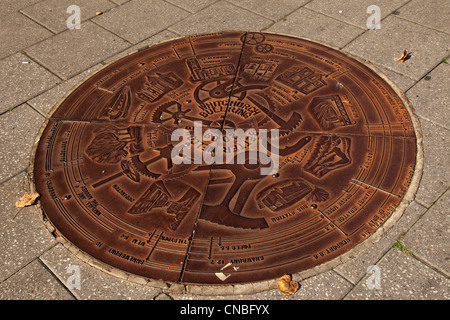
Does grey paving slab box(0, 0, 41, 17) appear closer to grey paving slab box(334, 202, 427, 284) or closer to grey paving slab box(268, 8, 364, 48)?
grey paving slab box(268, 8, 364, 48)

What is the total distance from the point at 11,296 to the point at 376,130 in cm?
308

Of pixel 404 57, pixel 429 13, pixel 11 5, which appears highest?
pixel 429 13

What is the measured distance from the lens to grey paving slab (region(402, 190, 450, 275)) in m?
2.99

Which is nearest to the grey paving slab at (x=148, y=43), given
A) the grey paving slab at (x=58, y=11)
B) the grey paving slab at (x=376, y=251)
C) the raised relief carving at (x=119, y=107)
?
the raised relief carving at (x=119, y=107)

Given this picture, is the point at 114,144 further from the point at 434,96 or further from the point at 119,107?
the point at 434,96

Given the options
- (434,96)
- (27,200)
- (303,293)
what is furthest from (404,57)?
(27,200)

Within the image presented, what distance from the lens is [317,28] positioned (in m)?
Result: 5.02

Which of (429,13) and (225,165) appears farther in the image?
(429,13)

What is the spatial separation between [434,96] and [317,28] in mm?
1566

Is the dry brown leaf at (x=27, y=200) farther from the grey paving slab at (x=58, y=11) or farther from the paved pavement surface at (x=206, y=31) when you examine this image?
the grey paving slab at (x=58, y=11)

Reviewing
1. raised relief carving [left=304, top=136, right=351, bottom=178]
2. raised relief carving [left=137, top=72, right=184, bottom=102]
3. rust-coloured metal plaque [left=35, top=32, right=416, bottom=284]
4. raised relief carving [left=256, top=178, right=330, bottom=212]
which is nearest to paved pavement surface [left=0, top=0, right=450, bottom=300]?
rust-coloured metal plaque [left=35, top=32, right=416, bottom=284]

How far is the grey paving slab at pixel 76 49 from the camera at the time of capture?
15.7 ft

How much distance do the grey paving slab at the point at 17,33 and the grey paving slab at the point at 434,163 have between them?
4332 millimetres
